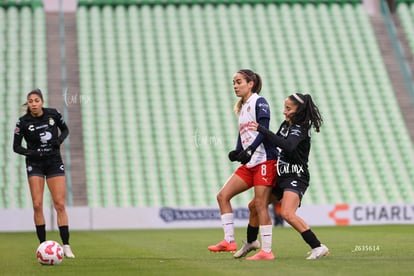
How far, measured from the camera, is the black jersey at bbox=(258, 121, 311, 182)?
9.54 m

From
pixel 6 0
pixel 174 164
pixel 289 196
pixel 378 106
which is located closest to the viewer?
pixel 289 196

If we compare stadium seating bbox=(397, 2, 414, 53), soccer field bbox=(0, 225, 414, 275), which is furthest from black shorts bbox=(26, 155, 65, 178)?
stadium seating bbox=(397, 2, 414, 53)

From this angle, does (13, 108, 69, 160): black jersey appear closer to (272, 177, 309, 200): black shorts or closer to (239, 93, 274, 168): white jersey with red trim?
(239, 93, 274, 168): white jersey with red trim

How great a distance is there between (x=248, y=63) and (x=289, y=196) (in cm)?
1842

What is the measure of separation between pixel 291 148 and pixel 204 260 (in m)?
1.55

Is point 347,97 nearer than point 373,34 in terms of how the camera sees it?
Yes

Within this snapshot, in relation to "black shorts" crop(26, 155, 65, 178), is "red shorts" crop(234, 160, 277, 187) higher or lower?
lower

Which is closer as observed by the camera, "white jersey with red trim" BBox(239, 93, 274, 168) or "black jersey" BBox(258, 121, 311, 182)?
"black jersey" BBox(258, 121, 311, 182)

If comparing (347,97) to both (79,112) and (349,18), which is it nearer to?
(349,18)

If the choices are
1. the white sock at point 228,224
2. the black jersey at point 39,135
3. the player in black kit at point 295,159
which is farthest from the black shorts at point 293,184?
the black jersey at point 39,135

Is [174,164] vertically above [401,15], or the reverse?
[401,15]

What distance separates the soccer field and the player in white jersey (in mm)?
509

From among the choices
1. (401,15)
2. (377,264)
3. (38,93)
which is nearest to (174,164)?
(401,15)

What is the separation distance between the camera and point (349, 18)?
29672mm
